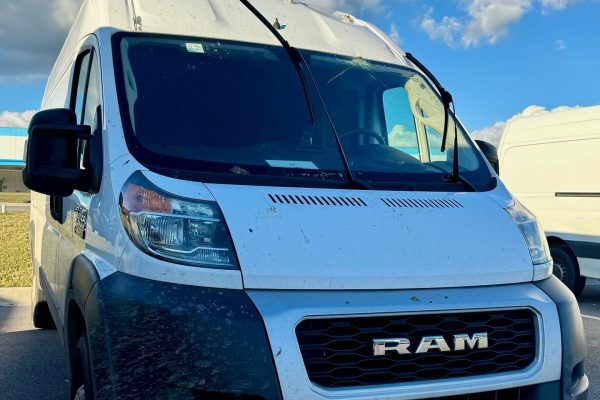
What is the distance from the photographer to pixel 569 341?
261 cm

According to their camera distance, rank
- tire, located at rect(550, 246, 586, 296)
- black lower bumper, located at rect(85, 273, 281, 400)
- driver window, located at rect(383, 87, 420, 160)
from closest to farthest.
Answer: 1. black lower bumper, located at rect(85, 273, 281, 400)
2. driver window, located at rect(383, 87, 420, 160)
3. tire, located at rect(550, 246, 586, 296)

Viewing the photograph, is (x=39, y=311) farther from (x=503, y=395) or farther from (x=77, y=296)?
(x=503, y=395)

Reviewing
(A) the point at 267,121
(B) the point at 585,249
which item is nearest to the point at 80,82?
(A) the point at 267,121

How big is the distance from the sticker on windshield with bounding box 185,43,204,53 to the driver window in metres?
1.17

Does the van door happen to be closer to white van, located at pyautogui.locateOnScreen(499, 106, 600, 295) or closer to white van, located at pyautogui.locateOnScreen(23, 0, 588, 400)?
white van, located at pyautogui.locateOnScreen(23, 0, 588, 400)

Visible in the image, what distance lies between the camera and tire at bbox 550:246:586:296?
862 cm

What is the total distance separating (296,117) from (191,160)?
74 centimetres

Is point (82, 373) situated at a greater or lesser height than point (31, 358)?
greater

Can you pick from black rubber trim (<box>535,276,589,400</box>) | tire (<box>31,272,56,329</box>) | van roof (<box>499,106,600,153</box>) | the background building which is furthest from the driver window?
the background building

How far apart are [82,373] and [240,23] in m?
2.02

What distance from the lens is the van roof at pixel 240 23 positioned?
3283 mm

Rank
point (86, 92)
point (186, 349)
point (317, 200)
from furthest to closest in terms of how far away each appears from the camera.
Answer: point (86, 92) → point (317, 200) → point (186, 349)

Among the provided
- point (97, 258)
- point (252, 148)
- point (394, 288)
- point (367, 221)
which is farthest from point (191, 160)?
point (394, 288)

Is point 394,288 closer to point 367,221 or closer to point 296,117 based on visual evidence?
point 367,221
